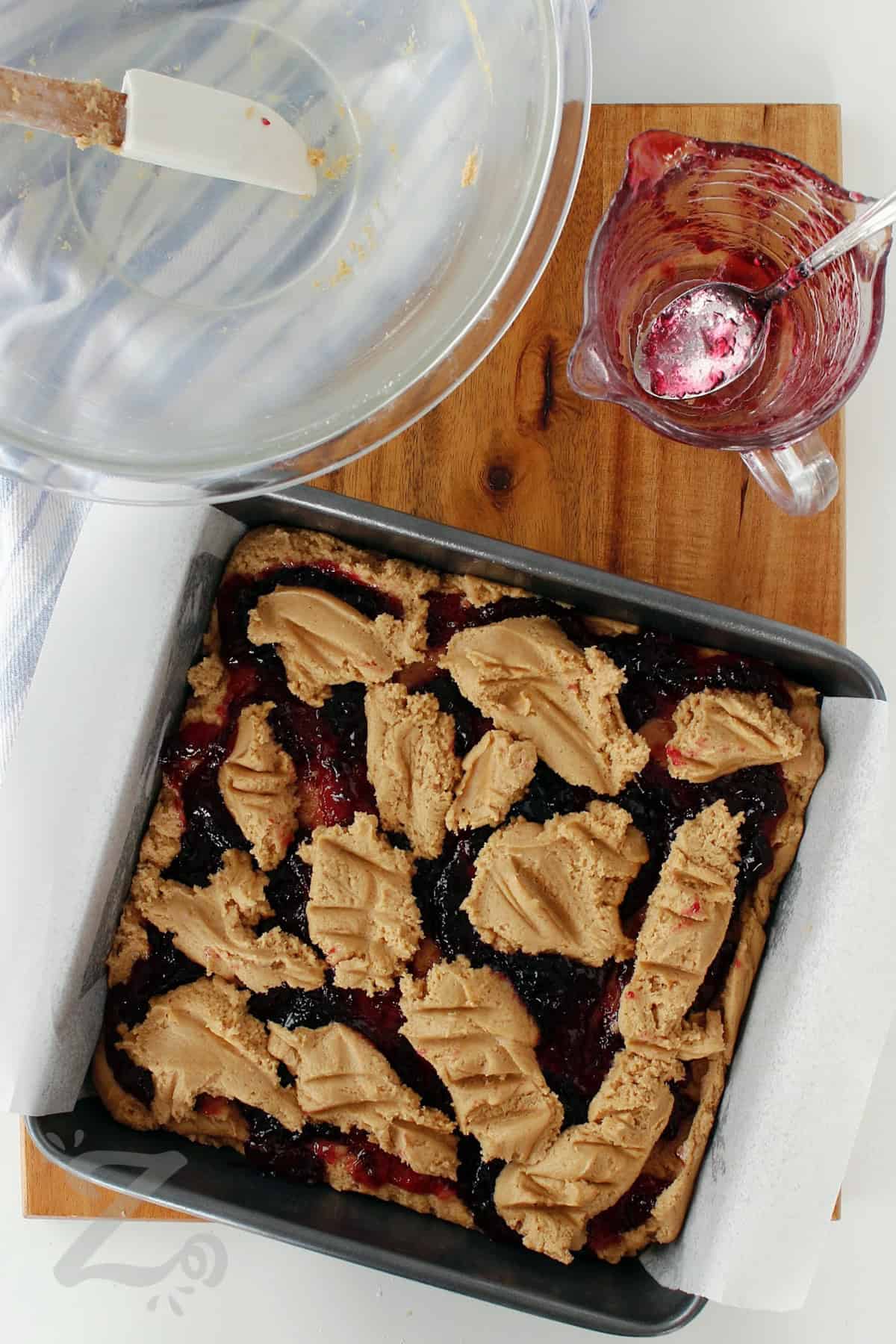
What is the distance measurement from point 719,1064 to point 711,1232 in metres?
0.19

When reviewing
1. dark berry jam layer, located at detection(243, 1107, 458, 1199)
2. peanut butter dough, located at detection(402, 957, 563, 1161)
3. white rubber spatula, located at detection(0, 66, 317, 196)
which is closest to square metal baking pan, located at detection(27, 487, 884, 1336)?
dark berry jam layer, located at detection(243, 1107, 458, 1199)

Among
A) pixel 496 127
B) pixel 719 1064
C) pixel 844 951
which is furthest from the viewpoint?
pixel 719 1064

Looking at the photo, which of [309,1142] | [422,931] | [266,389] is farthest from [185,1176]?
[266,389]

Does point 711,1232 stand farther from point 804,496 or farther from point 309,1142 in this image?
point 804,496

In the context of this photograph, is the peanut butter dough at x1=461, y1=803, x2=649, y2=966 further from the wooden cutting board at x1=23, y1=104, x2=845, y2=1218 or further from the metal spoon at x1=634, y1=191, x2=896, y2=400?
the metal spoon at x1=634, y1=191, x2=896, y2=400

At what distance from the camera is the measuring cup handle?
1.36 metres

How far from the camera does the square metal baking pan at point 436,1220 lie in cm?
132

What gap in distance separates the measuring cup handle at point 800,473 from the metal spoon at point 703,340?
0.11m

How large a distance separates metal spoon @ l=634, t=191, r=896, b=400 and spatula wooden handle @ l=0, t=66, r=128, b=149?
0.64 meters

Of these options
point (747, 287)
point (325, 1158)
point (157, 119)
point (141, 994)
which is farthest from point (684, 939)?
point (157, 119)

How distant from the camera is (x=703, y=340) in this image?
55.0 inches

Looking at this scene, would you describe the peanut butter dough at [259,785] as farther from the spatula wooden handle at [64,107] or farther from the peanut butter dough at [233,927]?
the spatula wooden handle at [64,107]

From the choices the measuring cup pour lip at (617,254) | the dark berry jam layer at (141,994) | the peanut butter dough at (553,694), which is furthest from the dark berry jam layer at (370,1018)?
the measuring cup pour lip at (617,254)

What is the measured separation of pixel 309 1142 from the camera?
146 centimetres
